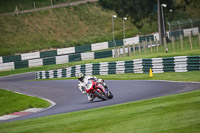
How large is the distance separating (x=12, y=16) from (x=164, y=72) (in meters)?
44.8

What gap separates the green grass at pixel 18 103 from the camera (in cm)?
1903

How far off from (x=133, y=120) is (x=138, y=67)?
1608 cm

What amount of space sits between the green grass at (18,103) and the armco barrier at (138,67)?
24.0 feet

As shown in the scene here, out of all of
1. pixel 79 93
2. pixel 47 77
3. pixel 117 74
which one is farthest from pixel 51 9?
pixel 79 93

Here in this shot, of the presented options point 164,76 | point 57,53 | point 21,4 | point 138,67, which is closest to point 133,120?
point 164,76

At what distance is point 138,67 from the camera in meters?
26.6

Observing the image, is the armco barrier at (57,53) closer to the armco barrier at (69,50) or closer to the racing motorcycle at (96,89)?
the armco barrier at (69,50)

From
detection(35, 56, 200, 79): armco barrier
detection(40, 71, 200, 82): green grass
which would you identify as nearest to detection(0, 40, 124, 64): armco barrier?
detection(35, 56, 200, 79): armco barrier

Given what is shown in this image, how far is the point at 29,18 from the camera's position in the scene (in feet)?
216

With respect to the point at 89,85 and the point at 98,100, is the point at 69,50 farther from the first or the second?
the point at 89,85

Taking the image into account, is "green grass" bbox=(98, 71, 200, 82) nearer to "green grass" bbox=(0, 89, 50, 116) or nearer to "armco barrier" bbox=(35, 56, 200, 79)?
"armco barrier" bbox=(35, 56, 200, 79)

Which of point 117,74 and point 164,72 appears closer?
point 164,72

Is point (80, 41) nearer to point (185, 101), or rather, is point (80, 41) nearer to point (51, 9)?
point (51, 9)

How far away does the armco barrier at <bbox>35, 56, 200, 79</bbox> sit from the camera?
2273 cm
